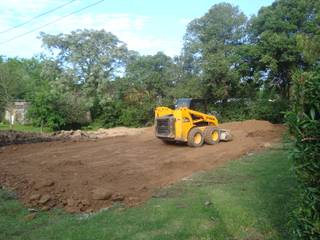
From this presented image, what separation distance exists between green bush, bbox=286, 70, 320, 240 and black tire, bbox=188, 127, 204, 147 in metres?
12.0

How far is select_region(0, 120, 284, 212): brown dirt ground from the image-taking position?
8503 mm

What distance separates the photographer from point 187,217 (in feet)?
21.6

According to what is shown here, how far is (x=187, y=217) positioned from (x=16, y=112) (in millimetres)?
37873

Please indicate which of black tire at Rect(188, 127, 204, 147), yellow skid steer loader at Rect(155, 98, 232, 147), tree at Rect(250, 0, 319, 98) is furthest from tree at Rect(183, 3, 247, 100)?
black tire at Rect(188, 127, 204, 147)

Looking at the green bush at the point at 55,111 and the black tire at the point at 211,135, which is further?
the green bush at the point at 55,111

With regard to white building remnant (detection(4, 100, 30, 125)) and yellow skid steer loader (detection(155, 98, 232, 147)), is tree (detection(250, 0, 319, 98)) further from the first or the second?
white building remnant (detection(4, 100, 30, 125))

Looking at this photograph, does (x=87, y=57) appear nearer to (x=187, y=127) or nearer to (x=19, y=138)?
(x=19, y=138)

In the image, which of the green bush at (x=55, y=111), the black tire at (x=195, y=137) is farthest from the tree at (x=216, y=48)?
the black tire at (x=195, y=137)

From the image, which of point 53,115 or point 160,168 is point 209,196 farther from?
point 53,115

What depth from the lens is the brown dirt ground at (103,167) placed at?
850 cm

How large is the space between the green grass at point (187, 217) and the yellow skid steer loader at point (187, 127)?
20.3 feet

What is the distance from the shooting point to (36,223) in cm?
704

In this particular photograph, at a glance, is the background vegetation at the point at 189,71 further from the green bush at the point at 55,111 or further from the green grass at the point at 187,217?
the green grass at the point at 187,217

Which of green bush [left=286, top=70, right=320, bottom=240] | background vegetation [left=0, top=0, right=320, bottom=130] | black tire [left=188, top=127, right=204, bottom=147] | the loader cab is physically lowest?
black tire [left=188, top=127, right=204, bottom=147]
